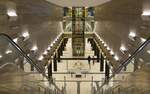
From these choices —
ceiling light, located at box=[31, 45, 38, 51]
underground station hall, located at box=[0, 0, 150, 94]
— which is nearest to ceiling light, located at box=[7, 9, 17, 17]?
underground station hall, located at box=[0, 0, 150, 94]

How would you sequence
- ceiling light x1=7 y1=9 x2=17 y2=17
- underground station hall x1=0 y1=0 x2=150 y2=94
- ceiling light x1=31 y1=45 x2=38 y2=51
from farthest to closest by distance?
1. ceiling light x1=31 y1=45 x2=38 y2=51
2. ceiling light x1=7 y1=9 x2=17 y2=17
3. underground station hall x1=0 y1=0 x2=150 y2=94

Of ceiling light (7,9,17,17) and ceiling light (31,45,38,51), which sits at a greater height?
ceiling light (7,9,17,17)

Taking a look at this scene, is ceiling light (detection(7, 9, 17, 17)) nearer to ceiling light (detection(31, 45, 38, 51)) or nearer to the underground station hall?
the underground station hall

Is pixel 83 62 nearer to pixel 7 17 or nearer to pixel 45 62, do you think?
pixel 45 62

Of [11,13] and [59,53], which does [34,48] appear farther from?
[59,53]

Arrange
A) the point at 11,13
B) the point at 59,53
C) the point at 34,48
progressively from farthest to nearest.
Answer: the point at 59,53 → the point at 34,48 → the point at 11,13

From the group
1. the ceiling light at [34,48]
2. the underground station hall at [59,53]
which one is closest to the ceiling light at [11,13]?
the underground station hall at [59,53]

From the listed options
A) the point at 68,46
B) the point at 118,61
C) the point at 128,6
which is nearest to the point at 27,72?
the point at 128,6

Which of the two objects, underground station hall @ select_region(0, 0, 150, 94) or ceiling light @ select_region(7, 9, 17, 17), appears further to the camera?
ceiling light @ select_region(7, 9, 17, 17)

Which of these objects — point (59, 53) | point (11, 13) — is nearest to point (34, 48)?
point (11, 13)

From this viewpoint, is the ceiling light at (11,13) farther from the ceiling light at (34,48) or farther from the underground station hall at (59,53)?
the ceiling light at (34,48)

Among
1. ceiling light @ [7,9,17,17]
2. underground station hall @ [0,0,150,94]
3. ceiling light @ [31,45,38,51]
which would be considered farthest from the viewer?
ceiling light @ [31,45,38,51]

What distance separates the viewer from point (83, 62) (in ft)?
63.0

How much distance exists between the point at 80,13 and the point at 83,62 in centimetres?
548
